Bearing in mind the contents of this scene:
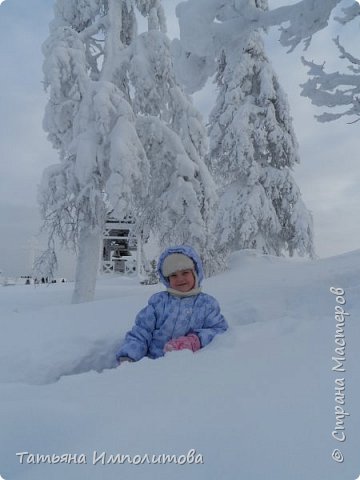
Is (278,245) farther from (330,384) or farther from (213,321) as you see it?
(330,384)

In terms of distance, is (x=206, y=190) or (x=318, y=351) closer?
(x=318, y=351)

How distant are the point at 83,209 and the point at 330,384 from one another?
22.2ft

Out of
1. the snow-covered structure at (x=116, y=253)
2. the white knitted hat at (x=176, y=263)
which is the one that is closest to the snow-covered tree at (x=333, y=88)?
the white knitted hat at (x=176, y=263)

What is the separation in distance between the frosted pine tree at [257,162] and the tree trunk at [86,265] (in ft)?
18.7

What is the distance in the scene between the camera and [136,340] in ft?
10.4

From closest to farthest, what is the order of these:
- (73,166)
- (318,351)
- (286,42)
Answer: (318,351) < (286,42) < (73,166)

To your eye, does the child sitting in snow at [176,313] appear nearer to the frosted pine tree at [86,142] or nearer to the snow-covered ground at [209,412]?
the snow-covered ground at [209,412]

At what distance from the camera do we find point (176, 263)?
135 inches

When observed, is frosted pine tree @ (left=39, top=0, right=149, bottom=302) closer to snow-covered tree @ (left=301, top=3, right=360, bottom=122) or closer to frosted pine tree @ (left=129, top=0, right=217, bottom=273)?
frosted pine tree @ (left=129, top=0, right=217, bottom=273)

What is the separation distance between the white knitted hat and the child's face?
0.13ft

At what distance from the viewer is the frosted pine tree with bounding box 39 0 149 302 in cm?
736

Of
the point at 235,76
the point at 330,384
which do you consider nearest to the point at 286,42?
the point at 330,384

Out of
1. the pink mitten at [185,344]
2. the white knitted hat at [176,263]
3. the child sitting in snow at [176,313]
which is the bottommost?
the pink mitten at [185,344]

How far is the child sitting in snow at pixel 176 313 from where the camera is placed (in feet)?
10.5
